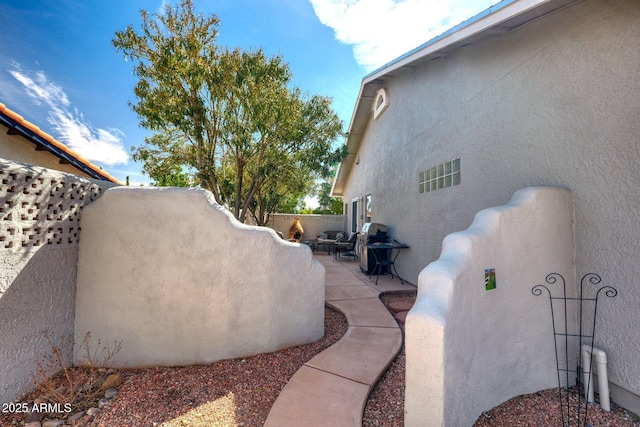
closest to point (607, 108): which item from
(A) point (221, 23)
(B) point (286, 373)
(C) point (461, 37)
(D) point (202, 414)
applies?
(C) point (461, 37)

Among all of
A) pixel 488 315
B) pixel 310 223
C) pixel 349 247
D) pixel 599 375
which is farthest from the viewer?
pixel 310 223

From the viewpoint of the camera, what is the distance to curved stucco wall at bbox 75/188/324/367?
340 centimetres

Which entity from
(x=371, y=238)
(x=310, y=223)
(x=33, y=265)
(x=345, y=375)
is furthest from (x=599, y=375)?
(x=310, y=223)

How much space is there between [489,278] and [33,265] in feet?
15.3

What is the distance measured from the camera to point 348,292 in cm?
636

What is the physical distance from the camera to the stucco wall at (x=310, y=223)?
16.7 meters

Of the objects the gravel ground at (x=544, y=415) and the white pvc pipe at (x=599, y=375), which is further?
the white pvc pipe at (x=599, y=375)

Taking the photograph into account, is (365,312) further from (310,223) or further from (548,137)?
(310,223)

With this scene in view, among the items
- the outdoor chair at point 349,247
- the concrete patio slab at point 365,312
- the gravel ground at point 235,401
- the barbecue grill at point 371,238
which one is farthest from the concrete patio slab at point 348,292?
the outdoor chair at point 349,247

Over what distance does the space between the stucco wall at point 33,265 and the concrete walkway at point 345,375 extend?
2.61m

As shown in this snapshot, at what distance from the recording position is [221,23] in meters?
5.26

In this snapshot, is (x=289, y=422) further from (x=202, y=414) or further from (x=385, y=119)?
(x=385, y=119)

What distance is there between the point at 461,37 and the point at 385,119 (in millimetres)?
4871

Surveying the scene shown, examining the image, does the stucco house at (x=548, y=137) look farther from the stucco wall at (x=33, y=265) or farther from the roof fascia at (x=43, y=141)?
the roof fascia at (x=43, y=141)
